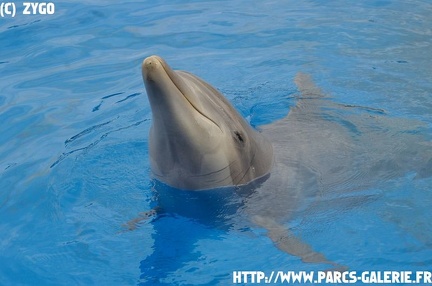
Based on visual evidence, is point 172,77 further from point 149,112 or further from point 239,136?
point 149,112

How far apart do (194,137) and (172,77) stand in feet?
1.62

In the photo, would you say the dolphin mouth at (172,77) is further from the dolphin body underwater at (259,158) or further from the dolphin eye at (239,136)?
the dolphin eye at (239,136)

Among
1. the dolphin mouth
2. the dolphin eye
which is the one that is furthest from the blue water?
the dolphin mouth

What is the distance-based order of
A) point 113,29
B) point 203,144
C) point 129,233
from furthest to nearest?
1. point 113,29
2. point 129,233
3. point 203,144

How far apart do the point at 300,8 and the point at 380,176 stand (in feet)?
20.4

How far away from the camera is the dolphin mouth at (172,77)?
448 centimetres

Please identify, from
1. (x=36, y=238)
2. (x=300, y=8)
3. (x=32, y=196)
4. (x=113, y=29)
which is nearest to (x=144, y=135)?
(x=32, y=196)

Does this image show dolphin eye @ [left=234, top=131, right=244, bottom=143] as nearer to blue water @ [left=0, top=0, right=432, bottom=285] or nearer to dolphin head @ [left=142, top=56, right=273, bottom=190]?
dolphin head @ [left=142, top=56, right=273, bottom=190]

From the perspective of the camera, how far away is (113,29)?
11.5 metres

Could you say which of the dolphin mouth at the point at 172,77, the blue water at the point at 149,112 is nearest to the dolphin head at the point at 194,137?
the dolphin mouth at the point at 172,77

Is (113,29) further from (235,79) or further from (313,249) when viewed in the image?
(313,249)

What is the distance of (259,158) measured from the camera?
223 inches

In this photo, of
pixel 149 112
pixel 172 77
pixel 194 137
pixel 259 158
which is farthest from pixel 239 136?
pixel 149 112

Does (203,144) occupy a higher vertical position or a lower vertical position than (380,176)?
higher
